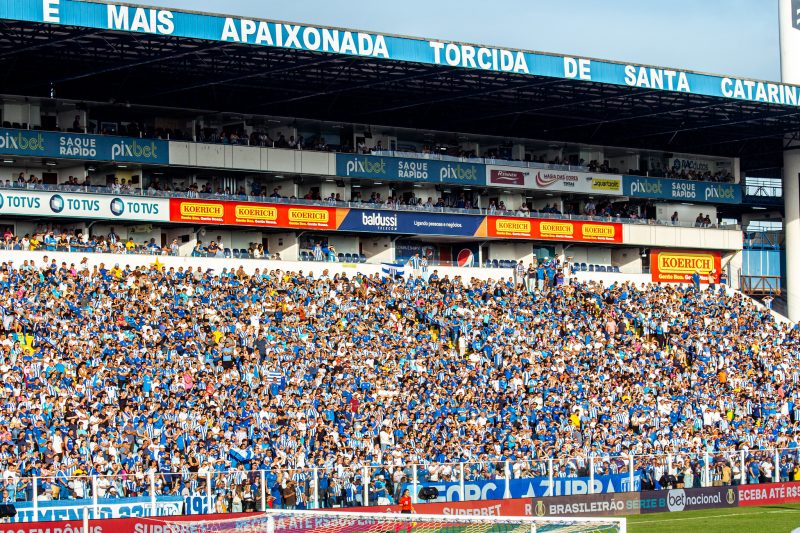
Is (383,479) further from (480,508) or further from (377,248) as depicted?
(377,248)

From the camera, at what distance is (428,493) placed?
3669cm

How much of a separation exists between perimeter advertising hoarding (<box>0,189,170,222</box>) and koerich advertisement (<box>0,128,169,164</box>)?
1.69 m

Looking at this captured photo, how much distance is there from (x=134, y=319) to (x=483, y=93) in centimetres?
2239

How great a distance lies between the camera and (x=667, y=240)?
229 ft

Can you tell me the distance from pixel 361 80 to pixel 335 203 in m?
6.05

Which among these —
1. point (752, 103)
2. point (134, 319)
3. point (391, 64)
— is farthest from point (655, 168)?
point (134, 319)

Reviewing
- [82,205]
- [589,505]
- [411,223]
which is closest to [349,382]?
[589,505]

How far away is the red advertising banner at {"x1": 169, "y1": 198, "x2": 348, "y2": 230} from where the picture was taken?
55094mm

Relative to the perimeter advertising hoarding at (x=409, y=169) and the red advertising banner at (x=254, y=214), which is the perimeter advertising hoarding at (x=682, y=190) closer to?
the perimeter advertising hoarding at (x=409, y=169)

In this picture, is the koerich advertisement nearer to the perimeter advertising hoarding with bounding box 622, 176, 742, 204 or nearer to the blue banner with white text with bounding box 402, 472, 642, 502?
the blue banner with white text with bounding box 402, 472, 642, 502

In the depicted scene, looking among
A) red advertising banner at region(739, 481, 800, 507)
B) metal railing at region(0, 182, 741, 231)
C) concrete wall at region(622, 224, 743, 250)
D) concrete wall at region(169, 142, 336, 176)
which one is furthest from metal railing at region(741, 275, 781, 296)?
red advertising banner at region(739, 481, 800, 507)

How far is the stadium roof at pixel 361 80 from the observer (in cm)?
4775

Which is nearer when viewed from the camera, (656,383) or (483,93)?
(656,383)

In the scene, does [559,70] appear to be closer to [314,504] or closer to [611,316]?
[611,316]
